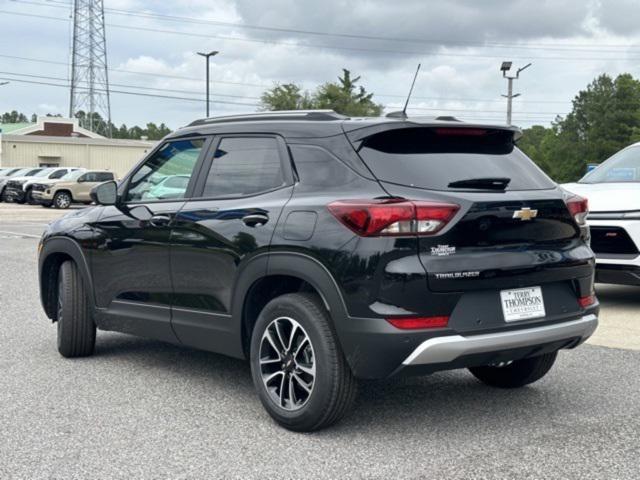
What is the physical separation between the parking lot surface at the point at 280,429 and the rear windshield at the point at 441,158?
1.36 m

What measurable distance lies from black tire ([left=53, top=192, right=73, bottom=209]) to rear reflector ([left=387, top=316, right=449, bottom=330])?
3282 centimetres

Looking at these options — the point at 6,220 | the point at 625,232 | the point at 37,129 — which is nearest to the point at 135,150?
the point at 37,129

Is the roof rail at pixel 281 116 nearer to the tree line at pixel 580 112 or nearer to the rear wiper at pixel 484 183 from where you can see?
the rear wiper at pixel 484 183

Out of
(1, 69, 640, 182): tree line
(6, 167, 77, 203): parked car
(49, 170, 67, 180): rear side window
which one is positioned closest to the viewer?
(49, 170, 67, 180): rear side window

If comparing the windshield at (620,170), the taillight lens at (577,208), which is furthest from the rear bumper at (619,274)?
the taillight lens at (577,208)

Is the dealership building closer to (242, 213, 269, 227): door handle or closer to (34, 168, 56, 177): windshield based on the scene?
(34, 168, 56, 177): windshield

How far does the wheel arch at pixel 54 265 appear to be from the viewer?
20.2ft

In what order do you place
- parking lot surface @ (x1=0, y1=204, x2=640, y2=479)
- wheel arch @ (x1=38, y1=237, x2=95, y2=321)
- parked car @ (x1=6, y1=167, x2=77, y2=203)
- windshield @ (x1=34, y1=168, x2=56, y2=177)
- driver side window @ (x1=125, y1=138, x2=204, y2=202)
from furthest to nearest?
windshield @ (x1=34, y1=168, x2=56, y2=177)
parked car @ (x1=6, y1=167, x2=77, y2=203)
wheel arch @ (x1=38, y1=237, x2=95, y2=321)
driver side window @ (x1=125, y1=138, x2=204, y2=202)
parking lot surface @ (x1=0, y1=204, x2=640, y2=479)

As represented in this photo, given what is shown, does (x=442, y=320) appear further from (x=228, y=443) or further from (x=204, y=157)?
(x=204, y=157)

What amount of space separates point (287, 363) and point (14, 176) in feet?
132

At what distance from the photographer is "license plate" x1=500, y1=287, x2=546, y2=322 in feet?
14.3

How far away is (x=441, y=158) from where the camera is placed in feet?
14.9

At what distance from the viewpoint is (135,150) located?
7050cm

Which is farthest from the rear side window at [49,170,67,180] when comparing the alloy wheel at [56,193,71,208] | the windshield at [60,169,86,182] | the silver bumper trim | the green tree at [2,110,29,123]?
the green tree at [2,110,29,123]
